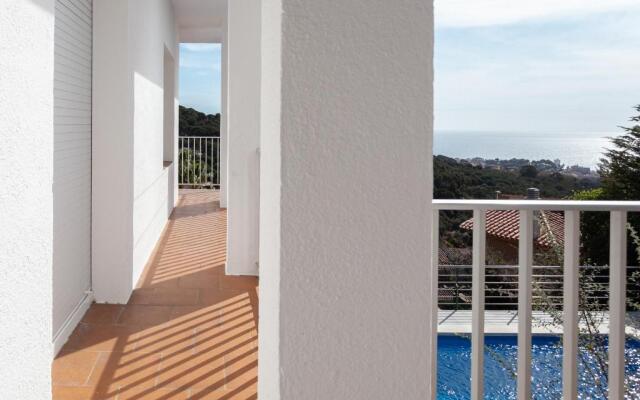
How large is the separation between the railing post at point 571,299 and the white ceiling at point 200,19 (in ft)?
20.8

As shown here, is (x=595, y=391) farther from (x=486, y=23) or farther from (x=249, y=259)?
(x=486, y=23)

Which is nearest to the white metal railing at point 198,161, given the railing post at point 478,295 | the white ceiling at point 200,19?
the white ceiling at point 200,19

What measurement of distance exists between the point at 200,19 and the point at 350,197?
828 cm

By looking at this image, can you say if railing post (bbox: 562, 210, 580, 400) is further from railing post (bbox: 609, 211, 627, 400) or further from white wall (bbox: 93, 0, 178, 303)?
white wall (bbox: 93, 0, 178, 303)

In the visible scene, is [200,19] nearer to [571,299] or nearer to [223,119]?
[223,119]

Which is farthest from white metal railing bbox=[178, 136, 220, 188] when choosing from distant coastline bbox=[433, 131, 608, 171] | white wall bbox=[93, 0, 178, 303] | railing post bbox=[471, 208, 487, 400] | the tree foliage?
railing post bbox=[471, 208, 487, 400]

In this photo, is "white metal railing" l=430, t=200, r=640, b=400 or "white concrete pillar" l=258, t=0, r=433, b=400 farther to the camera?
"white metal railing" l=430, t=200, r=640, b=400

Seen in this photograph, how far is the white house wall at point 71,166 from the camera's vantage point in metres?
2.86

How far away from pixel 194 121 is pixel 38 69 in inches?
430

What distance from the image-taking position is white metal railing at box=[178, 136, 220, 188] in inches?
411

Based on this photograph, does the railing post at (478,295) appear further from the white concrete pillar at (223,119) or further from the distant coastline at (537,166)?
the white concrete pillar at (223,119)

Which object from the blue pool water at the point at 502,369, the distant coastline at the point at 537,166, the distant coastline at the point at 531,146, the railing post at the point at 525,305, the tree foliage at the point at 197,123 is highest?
the tree foliage at the point at 197,123

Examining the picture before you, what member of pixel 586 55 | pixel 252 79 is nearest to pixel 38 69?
pixel 252 79

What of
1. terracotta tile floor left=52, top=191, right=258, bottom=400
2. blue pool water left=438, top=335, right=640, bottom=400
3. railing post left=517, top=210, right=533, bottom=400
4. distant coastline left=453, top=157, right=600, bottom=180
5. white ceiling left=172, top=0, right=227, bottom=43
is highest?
white ceiling left=172, top=0, right=227, bottom=43
